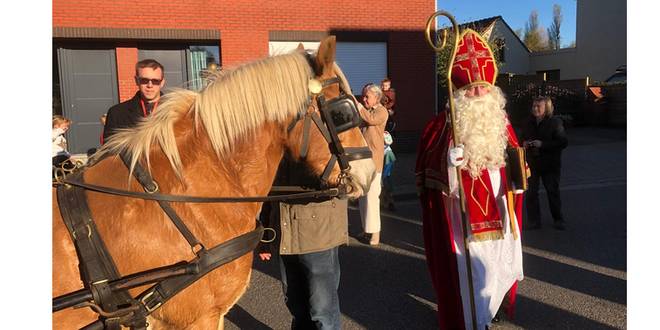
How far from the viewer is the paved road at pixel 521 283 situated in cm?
378

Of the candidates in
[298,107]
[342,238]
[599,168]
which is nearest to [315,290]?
[342,238]

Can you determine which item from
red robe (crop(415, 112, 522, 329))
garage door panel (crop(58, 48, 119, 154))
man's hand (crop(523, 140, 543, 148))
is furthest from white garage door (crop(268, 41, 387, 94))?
red robe (crop(415, 112, 522, 329))

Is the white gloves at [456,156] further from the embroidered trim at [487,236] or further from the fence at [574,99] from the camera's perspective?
the fence at [574,99]

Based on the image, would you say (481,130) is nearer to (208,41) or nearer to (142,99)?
(142,99)

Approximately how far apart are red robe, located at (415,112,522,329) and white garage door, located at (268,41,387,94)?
901 centimetres

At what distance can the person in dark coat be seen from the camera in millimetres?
6277

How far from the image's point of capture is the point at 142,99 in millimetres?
3412

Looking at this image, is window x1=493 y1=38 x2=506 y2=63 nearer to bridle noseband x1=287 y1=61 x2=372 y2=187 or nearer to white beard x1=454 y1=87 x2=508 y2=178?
white beard x1=454 y1=87 x2=508 y2=178

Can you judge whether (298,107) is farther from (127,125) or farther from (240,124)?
(127,125)

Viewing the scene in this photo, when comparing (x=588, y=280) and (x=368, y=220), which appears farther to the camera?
(x=368, y=220)

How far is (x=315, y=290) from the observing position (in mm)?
2615

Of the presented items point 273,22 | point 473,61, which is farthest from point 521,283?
point 273,22

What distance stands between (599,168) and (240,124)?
11.5m

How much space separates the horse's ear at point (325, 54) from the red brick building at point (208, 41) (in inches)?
337
